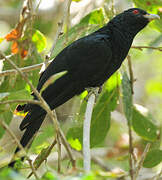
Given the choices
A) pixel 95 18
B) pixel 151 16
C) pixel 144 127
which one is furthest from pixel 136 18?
pixel 144 127

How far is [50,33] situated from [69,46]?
4.13m

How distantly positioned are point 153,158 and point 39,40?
1.57 meters

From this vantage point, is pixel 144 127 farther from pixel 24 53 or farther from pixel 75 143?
pixel 24 53

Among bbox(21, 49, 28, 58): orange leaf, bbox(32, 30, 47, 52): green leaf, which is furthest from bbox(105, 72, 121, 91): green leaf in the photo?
bbox(21, 49, 28, 58): orange leaf

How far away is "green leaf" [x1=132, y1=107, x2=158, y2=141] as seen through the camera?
3.87m

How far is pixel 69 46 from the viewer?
12.0ft

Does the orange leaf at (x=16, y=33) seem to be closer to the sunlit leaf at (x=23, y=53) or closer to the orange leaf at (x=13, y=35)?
the orange leaf at (x=13, y=35)

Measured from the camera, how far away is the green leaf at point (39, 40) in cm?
392

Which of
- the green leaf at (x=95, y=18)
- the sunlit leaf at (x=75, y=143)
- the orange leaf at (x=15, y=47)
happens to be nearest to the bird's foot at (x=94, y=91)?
the sunlit leaf at (x=75, y=143)

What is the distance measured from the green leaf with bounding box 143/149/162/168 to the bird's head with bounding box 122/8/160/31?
1.25 meters

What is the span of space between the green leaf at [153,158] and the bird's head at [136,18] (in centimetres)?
125

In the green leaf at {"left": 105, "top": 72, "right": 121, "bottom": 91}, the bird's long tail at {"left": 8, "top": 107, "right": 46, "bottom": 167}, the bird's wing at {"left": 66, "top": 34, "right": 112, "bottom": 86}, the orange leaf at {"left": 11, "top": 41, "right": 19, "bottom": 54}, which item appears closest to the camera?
the bird's long tail at {"left": 8, "top": 107, "right": 46, "bottom": 167}

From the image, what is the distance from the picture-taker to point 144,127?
153 inches

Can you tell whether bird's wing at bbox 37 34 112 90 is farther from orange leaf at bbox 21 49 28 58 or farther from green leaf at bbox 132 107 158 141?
green leaf at bbox 132 107 158 141
